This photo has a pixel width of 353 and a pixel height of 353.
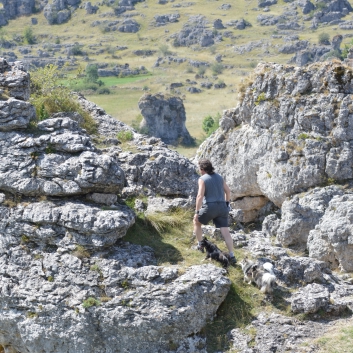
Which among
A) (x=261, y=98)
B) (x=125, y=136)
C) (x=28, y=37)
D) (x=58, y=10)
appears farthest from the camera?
(x=58, y=10)

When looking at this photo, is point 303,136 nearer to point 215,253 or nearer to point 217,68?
point 215,253

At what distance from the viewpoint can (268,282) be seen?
10.3 metres

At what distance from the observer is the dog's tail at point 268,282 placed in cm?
1027

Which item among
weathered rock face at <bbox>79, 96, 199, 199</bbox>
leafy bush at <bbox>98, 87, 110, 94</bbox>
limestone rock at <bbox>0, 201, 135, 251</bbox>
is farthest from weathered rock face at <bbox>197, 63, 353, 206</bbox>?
leafy bush at <bbox>98, 87, 110, 94</bbox>

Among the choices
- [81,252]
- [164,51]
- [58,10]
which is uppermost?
[58,10]

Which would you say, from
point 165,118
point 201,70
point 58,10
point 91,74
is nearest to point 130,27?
point 58,10

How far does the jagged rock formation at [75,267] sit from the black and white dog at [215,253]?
0.59m

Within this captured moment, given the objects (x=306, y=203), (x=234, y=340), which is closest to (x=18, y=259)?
(x=234, y=340)

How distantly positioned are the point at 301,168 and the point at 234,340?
22.2ft

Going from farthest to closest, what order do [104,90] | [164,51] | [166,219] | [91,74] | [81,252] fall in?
1. [164,51]
2. [91,74]
3. [104,90]
4. [166,219]
5. [81,252]

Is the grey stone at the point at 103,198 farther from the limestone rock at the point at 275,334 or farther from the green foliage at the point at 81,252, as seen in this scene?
the limestone rock at the point at 275,334

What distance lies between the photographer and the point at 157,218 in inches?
486

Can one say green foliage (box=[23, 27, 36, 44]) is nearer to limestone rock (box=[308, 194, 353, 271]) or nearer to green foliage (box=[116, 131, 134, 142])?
green foliage (box=[116, 131, 134, 142])

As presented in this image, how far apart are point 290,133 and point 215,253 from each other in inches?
240
